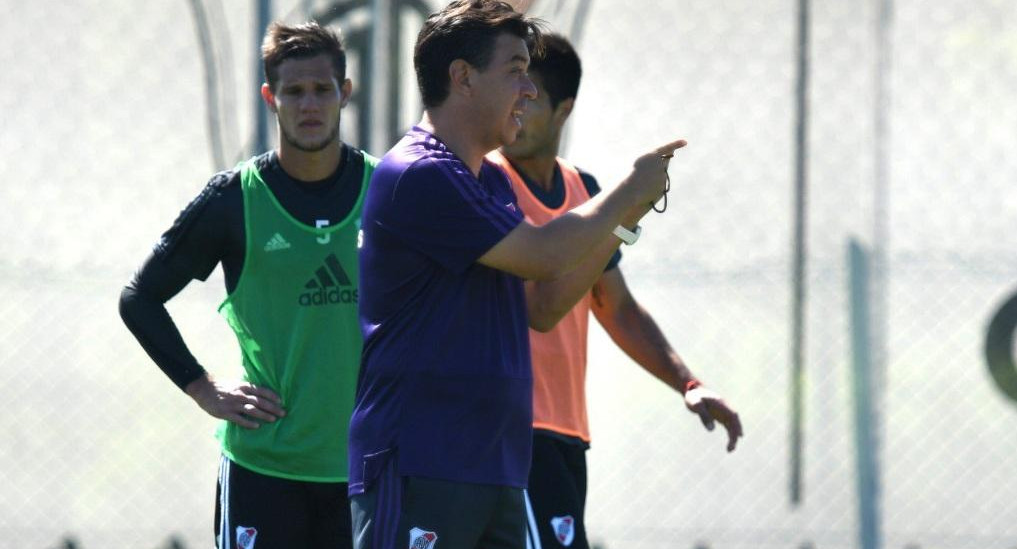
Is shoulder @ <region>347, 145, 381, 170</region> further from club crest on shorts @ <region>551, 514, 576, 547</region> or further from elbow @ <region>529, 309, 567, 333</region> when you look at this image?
club crest on shorts @ <region>551, 514, 576, 547</region>

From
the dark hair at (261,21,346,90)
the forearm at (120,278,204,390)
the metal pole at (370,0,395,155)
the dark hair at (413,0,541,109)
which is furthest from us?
the metal pole at (370,0,395,155)

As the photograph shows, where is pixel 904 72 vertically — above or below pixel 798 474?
above

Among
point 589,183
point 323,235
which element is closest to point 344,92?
point 323,235

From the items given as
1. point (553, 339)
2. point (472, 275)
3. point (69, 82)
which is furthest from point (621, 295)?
point (69, 82)

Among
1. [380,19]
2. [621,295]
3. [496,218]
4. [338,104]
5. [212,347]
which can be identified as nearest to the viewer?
[496,218]

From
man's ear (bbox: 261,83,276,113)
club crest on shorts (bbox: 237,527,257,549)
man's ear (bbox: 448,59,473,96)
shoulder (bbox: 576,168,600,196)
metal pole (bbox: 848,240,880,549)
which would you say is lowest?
metal pole (bbox: 848,240,880,549)

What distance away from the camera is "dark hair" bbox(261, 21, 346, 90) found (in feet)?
13.3

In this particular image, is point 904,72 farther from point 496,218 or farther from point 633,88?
point 496,218

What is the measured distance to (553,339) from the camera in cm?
421

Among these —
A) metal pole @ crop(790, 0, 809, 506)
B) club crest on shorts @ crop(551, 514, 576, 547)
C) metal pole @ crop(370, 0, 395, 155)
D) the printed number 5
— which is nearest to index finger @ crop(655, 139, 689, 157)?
the printed number 5

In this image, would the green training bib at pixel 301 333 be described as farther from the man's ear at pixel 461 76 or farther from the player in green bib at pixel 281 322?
the man's ear at pixel 461 76

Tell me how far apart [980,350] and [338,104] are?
4.08 m

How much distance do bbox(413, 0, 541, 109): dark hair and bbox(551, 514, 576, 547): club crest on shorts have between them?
1.40 metres

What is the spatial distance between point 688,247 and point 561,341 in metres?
2.93
